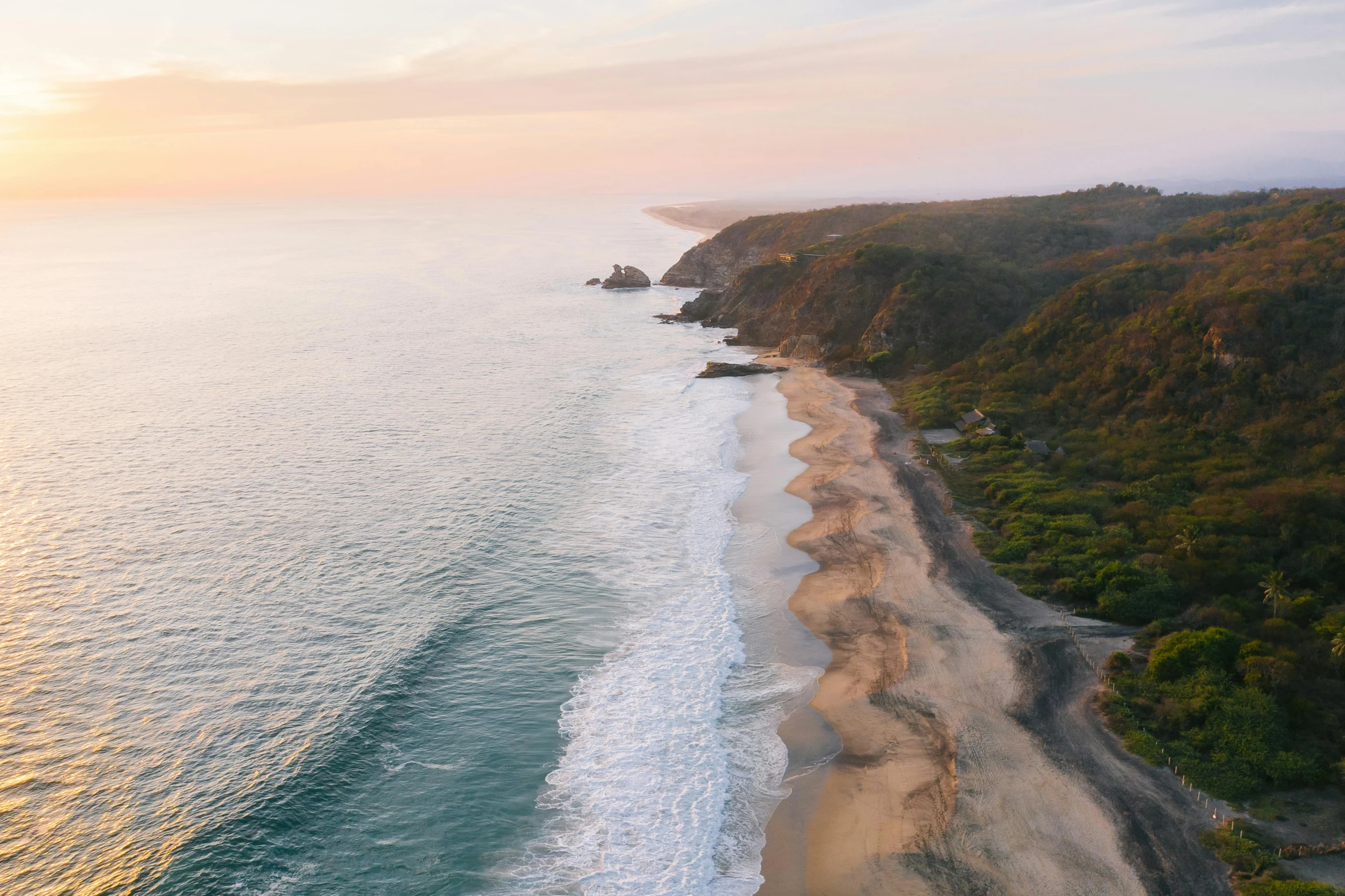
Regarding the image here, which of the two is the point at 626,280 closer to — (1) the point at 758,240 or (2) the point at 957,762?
(1) the point at 758,240

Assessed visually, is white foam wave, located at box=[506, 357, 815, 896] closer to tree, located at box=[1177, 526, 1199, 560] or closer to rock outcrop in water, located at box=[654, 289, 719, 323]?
tree, located at box=[1177, 526, 1199, 560]

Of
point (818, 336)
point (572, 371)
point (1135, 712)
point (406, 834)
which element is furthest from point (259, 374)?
point (1135, 712)

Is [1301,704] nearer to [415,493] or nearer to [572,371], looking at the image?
[415,493]

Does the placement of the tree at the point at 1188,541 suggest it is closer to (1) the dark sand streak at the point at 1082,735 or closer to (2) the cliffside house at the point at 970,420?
(1) the dark sand streak at the point at 1082,735

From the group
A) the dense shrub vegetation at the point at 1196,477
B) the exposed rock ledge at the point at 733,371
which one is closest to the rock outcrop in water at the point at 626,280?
the exposed rock ledge at the point at 733,371

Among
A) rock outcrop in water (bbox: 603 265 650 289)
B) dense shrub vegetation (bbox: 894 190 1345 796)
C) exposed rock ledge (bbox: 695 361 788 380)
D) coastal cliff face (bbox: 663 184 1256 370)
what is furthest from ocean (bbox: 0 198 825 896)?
rock outcrop in water (bbox: 603 265 650 289)
